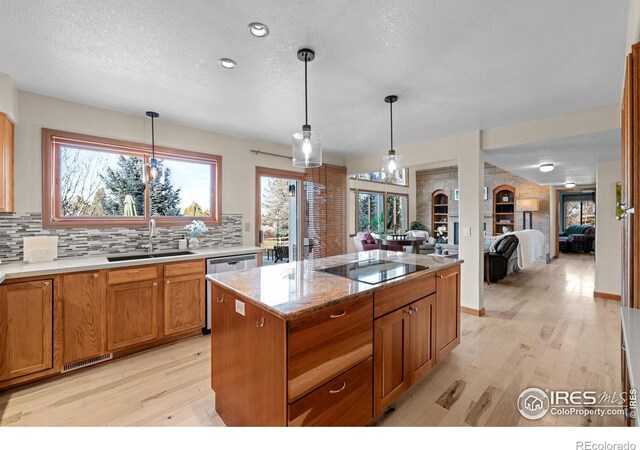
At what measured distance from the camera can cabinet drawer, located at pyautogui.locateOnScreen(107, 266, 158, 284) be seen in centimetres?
267

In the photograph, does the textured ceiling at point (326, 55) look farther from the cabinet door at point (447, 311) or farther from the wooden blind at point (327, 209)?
the wooden blind at point (327, 209)

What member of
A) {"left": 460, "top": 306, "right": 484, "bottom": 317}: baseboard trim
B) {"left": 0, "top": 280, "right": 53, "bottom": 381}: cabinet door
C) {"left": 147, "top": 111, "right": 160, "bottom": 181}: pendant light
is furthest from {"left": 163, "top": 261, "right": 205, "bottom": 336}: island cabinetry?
{"left": 460, "top": 306, "right": 484, "bottom": 317}: baseboard trim

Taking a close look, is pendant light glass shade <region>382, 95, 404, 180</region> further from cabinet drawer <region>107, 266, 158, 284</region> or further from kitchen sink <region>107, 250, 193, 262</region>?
cabinet drawer <region>107, 266, 158, 284</region>

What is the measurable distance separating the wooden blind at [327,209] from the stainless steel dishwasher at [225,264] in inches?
63.6

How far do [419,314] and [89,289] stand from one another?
2.75 m

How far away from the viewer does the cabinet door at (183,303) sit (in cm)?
299

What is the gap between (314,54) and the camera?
2.11 meters

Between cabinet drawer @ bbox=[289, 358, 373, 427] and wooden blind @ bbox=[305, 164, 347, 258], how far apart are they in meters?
3.42

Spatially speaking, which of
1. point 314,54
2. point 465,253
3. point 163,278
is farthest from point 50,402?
point 465,253

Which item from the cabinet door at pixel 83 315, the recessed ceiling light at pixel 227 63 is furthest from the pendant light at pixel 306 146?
the cabinet door at pixel 83 315

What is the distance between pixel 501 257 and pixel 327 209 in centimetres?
348

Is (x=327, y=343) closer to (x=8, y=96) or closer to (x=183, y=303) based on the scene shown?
(x=183, y=303)

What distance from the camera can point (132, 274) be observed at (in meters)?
2.77

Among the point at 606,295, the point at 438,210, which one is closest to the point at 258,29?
the point at 606,295
